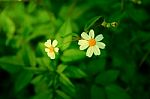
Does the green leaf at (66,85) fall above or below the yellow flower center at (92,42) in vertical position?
below

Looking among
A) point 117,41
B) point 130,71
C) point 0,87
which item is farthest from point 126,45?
point 0,87

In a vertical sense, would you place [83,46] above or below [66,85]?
above

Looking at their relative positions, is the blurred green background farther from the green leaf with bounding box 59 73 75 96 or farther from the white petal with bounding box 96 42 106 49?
the white petal with bounding box 96 42 106 49

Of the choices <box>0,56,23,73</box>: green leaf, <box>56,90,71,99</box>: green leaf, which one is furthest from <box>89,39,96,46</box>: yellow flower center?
<box>0,56,23,73</box>: green leaf

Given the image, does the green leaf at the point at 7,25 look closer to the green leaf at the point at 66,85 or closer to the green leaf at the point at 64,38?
the green leaf at the point at 64,38

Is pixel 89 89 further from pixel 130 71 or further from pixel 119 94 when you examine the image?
pixel 130 71

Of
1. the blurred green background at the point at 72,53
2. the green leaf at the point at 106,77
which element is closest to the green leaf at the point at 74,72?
the blurred green background at the point at 72,53

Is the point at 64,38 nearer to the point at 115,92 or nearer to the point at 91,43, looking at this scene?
the point at 91,43

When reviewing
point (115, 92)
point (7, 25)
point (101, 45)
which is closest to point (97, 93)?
point (115, 92)
